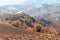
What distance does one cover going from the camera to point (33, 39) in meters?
33.0

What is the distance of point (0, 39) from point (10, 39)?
A: 1564 millimetres

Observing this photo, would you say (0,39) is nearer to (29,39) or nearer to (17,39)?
(17,39)

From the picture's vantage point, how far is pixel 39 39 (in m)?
33.1

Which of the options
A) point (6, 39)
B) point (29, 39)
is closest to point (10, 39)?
point (6, 39)

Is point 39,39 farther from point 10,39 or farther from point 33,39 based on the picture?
point 10,39

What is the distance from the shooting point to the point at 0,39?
30.4m

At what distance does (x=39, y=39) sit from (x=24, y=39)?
2.55 meters

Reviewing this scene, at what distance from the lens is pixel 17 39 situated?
1244 inches

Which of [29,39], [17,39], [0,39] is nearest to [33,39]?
[29,39]

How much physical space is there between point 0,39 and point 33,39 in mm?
5656

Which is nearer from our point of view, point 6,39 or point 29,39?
point 6,39

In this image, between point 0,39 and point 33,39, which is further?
point 33,39

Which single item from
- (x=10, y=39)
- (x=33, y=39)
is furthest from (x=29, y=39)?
(x=10, y=39)

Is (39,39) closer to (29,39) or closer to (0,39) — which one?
(29,39)
